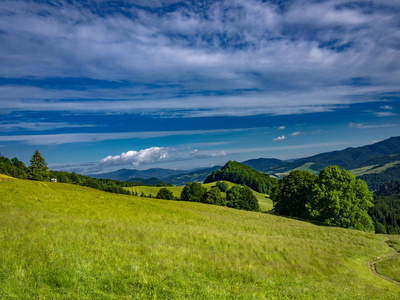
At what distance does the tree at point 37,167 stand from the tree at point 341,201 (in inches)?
3286

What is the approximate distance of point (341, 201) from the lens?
157 ft

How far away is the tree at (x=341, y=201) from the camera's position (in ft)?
157

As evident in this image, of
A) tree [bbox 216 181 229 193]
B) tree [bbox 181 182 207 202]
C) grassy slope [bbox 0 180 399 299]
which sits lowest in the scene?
tree [bbox 216 181 229 193]

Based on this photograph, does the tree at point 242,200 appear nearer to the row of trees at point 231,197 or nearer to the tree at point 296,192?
the row of trees at point 231,197

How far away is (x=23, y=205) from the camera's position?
87.3 ft

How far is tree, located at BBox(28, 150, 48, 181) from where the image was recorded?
78.0 m

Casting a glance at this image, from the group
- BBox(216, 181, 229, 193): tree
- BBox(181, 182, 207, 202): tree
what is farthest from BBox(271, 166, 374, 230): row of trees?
BBox(216, 181, 229, 193): tree

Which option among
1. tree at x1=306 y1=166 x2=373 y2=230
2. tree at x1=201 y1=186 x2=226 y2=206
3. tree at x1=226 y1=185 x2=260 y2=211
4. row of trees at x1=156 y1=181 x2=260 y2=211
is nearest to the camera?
tree at x1=306 y1=166 x2=373 y2=230

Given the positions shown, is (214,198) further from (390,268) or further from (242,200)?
(390,268)

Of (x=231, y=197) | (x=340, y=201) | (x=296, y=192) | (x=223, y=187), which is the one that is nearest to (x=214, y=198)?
(x=231, y=197)

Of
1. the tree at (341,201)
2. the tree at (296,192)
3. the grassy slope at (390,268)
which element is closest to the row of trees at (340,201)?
the tree at (341,201)

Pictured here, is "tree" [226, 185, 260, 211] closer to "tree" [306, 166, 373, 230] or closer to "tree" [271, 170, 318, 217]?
"tree" [271, 170, 318, 217]

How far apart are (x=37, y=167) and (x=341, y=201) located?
91.4 meters

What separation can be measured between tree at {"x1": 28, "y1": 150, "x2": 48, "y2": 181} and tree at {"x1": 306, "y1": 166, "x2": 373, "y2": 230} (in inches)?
3286
